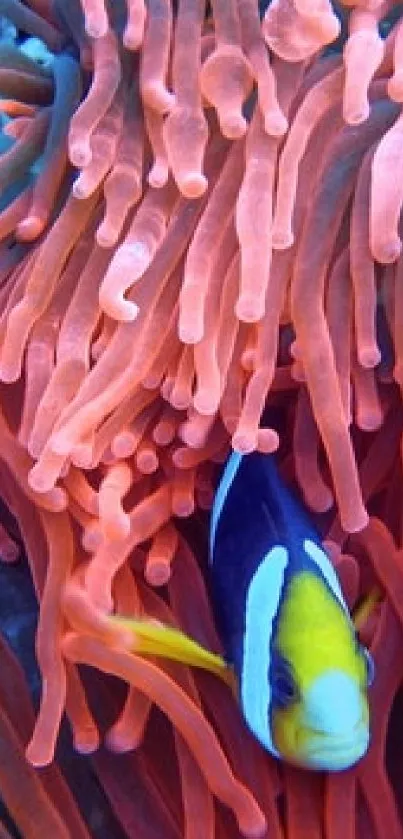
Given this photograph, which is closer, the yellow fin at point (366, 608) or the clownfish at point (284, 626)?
the clownfish at point (284, 626)

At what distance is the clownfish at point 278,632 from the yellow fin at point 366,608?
3cm

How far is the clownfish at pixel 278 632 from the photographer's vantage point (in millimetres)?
866

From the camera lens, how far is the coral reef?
901mm

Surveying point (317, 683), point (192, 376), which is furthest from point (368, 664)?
point (192, 376)

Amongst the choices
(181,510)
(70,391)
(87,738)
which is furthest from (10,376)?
(87,738)

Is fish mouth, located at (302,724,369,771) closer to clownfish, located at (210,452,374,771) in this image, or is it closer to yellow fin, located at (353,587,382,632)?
clownfish, located at (210,452,374,771)

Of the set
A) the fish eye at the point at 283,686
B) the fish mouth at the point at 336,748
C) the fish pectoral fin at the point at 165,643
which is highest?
the fish pectoral fin at the point at 165,643

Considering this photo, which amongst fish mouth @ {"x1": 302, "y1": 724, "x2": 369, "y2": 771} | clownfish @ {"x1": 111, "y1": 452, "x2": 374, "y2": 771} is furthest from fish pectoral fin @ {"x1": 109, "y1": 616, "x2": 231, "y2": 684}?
fish mouth @ {"x1": 302, "y1": 724, "x2": 369, "y2": 771}

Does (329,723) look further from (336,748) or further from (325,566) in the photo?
(325,566)

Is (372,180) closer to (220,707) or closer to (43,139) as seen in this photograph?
(43,139)

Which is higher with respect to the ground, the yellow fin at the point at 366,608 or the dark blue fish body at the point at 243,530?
the dark blue fish body at the point at 243,530

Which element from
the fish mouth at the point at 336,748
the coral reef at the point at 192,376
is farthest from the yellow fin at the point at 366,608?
the fish mouth at the point at 336,748

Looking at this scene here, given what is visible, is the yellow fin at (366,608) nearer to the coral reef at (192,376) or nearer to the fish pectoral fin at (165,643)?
the coral reef at (192,376)

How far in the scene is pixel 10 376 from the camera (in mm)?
955
